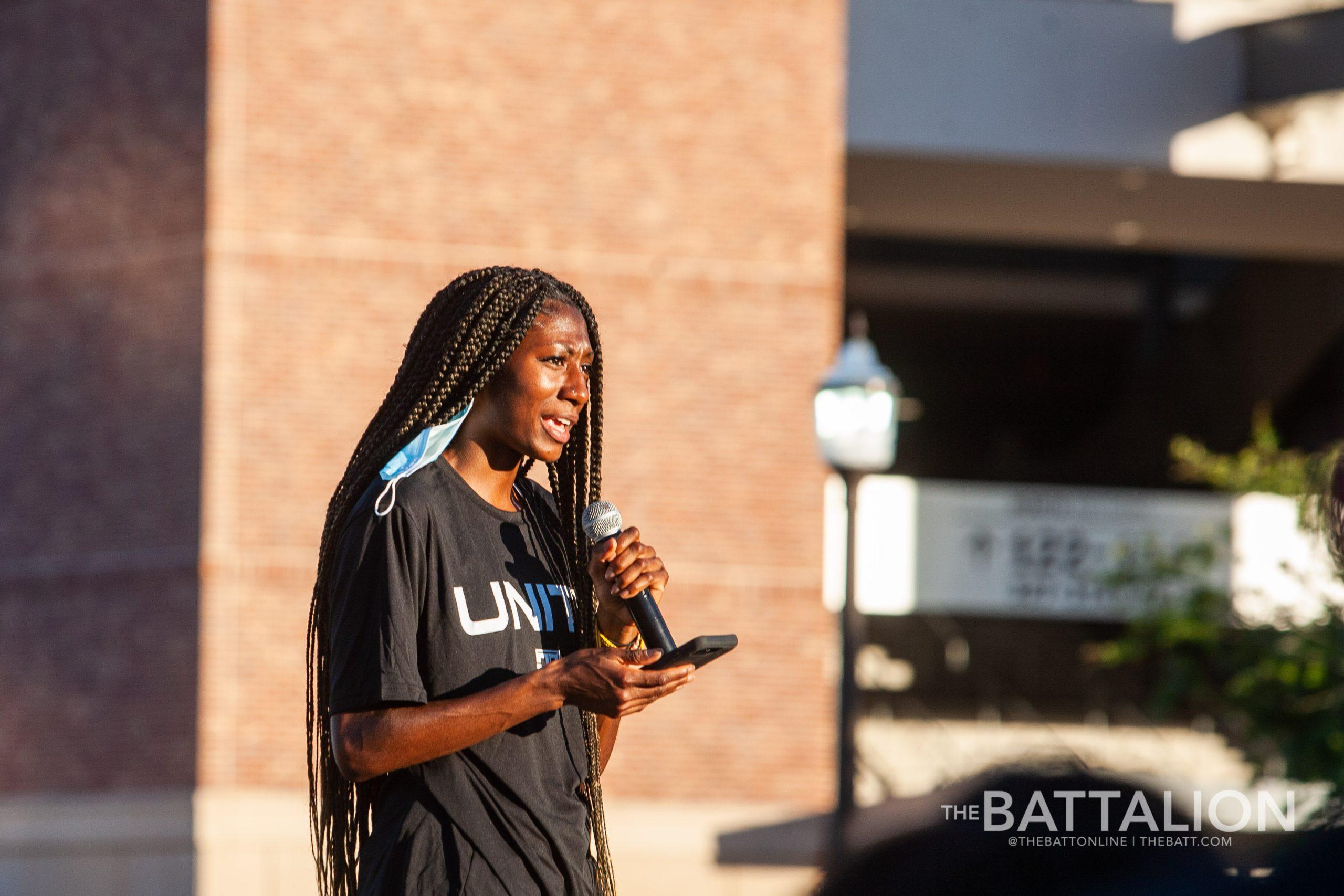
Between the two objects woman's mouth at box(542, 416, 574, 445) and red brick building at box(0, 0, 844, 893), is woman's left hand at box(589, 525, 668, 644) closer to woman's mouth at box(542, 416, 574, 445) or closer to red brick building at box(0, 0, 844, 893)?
woman's mouth at box(542, 416, 574, 445)

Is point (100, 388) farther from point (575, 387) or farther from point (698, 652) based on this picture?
point (698, 652)

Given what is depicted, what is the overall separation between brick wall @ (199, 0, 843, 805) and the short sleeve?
9.72m

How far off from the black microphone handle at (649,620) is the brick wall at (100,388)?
32.6ft

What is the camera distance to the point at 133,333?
41.5 feet

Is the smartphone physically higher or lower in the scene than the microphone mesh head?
lower

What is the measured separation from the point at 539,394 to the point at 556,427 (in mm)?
58

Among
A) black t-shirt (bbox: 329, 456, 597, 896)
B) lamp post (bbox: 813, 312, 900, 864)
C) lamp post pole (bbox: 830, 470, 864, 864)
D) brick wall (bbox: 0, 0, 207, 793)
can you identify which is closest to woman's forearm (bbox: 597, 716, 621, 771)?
black t-shirt (bbox: 329, 456, 597, 896)

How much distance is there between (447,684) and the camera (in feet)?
8.71

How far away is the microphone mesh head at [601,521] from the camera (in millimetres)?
2967

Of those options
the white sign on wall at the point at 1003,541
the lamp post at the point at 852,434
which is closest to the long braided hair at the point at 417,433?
the lamp post at the point at 852,434

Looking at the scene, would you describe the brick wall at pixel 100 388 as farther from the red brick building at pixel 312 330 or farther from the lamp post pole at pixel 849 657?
the lamp post pole at pixel 849 657

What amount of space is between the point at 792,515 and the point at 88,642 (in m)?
4.90

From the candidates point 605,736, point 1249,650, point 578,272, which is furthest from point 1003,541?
point 605,736

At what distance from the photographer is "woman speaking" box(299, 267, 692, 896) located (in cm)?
257
